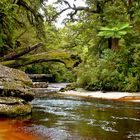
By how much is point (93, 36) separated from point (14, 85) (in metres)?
16.9

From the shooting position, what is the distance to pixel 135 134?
8.44 meters

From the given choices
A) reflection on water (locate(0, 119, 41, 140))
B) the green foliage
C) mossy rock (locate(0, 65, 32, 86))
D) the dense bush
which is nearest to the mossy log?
mossy rock (locate(0, 65, 32, 86))

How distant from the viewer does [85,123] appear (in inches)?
395

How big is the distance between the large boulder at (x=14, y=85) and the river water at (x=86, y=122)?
77 centimetres

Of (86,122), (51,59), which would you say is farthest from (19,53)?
(86,122)

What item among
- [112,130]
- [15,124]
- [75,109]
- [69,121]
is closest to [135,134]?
[112,130]

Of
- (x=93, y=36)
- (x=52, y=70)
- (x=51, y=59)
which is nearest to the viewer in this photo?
(x=51, y=59)

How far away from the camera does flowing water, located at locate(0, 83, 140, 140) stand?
8.33 m

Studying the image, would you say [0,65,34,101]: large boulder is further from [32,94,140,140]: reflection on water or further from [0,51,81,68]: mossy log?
Result: [0,51,81,68]: mossy log

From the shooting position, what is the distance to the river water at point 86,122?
8336 millimetres

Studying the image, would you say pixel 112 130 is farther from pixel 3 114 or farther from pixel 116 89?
pixel 116 89

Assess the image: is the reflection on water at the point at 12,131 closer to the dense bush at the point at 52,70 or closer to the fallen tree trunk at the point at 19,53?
the fallen tree trunk at the point at 19,53

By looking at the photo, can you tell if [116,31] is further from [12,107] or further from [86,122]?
[12,107]

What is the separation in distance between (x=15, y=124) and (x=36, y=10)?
1118 cm
